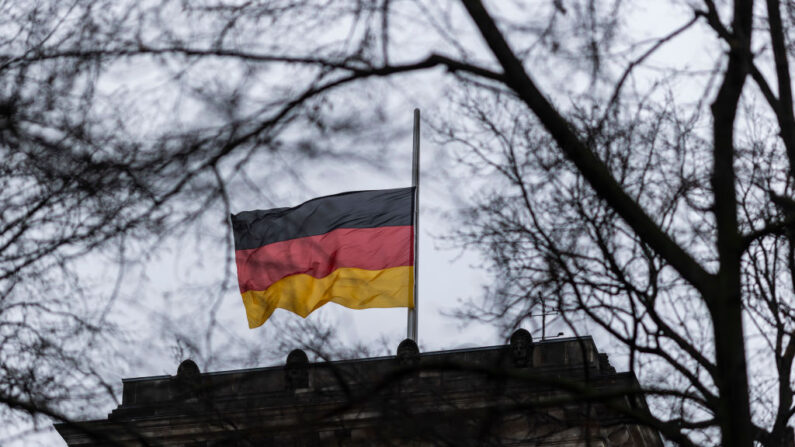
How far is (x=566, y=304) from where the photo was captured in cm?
1195

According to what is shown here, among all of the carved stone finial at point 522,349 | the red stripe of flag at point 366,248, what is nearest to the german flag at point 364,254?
the red stripe of flag at point 366,248

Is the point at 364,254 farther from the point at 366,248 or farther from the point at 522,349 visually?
the point at 522,349

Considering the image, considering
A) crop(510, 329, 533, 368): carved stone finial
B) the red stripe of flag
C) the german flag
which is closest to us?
the german flag

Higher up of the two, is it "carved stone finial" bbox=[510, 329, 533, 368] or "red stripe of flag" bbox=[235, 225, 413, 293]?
"red stripe of flag" bbox=[235, 225, 413, 293]

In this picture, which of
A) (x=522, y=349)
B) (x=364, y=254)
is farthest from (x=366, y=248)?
(x=522, y=349)

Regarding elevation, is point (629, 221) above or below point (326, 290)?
below

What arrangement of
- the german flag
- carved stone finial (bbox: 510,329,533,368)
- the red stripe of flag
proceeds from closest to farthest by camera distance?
the german flag → the red stripe of flag → carved stone finial (bbox: 510,329,533,368)

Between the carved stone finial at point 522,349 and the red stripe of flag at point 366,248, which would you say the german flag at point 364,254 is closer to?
the red stripe of flag at point 366,248

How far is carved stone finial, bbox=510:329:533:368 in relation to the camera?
21.8m

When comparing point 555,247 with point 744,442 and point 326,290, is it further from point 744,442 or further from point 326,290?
point 326,290

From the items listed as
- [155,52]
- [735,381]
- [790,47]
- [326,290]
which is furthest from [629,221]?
[326,290]

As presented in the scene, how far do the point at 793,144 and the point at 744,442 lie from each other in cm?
212

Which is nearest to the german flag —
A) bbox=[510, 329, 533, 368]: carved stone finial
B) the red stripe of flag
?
the red stripe of flag

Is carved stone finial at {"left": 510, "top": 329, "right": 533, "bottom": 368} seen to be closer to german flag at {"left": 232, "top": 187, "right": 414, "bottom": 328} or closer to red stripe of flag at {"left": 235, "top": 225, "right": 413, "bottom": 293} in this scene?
german flag at {"left": 232, "top": 187, "right": 414, "bottom": 328}
